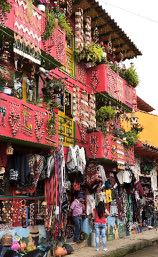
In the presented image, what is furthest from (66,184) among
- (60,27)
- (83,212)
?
(60,27)

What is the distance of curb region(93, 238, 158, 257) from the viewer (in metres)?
13.2

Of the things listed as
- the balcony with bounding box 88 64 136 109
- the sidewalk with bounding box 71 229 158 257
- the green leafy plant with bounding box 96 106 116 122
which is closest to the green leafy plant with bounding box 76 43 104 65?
the balcony with bounding box 88 64 136 109

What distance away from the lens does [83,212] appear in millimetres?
14492

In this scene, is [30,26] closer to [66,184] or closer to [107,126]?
[66,184]

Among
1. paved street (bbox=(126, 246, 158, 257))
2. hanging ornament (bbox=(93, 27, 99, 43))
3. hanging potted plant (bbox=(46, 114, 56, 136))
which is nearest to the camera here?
hanging potted plant (bbox=(46, 114, 56, 136))

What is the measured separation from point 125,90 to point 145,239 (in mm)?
6650

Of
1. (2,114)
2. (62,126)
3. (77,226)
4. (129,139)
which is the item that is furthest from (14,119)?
(129,139)

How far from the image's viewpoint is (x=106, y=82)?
16.2m

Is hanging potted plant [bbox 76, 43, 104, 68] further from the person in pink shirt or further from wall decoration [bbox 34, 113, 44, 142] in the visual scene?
the person in pink shirt

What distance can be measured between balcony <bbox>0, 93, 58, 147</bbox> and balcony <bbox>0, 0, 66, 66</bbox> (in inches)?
58.3

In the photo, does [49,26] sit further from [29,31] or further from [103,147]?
[103,147]

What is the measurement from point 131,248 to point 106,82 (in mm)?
6498

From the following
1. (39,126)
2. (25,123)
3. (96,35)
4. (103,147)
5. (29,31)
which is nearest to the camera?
(25,123)

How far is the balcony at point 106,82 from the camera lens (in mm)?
16188
